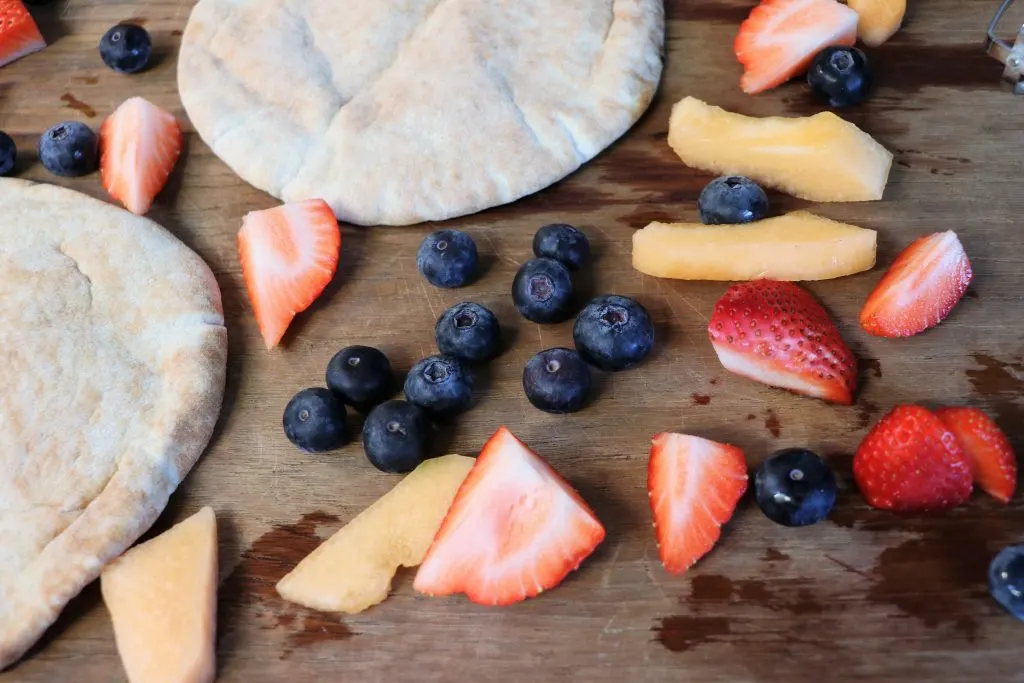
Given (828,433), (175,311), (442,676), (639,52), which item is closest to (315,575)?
(442,676)

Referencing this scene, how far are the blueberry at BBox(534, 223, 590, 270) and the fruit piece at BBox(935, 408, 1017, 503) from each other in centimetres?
96

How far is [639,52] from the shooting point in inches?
101

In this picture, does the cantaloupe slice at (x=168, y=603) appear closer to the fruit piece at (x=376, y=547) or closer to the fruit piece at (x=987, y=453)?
the fruit piece at (x=376, y=547)

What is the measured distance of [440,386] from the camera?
1949mm

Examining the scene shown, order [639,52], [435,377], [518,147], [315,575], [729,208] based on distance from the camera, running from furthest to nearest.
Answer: [639,52] < [518,147] < [729,208] < [435,377] < [315,575]

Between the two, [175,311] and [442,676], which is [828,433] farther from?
[175,311]

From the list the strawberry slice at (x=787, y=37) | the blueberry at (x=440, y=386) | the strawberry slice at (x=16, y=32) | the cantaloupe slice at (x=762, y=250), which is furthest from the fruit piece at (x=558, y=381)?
the strawberry slice at (x=16, y=32)

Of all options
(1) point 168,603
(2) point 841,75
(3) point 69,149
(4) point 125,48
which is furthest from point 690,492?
(4) point 125,48

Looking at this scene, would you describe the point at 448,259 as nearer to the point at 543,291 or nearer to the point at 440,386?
the point at 543,291

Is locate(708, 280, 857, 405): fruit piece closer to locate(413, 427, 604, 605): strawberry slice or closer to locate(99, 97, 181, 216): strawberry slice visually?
locate(413, 427, 604, 605): strawberry slice

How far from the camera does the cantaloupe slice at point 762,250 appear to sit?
82.6 inches

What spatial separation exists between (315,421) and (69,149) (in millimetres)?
1372

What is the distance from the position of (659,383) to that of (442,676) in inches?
33.6

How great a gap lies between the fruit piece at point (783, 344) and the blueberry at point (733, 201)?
269mm
